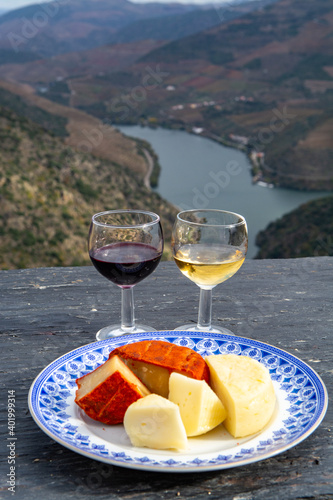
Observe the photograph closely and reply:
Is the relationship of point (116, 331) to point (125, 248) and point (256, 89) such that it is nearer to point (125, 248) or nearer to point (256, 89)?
point (125, 248)

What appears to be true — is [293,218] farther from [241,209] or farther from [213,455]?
[213,455]

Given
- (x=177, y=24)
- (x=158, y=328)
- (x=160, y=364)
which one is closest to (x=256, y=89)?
(x=177, y=24)

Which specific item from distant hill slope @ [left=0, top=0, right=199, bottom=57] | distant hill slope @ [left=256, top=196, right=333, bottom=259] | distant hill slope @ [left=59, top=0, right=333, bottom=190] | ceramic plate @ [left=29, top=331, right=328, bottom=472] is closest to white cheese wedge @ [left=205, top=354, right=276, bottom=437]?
ceramic plate @ [left=29, top=331, right=328, bottom=472]

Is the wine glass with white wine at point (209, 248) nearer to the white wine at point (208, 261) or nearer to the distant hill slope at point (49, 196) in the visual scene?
the white wine at point (208, 261)

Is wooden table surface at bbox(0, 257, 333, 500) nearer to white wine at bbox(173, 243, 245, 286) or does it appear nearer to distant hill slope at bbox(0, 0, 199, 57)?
white wine at bbox(173, 243, 245, 286)

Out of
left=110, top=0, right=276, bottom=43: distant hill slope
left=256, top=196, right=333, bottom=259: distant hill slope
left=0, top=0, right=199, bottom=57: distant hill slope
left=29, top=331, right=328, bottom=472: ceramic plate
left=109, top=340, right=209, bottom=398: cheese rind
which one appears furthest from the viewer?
left=0, top=0, right=199, bottom=57: distant hill slope

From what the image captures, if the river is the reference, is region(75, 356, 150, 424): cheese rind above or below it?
above
